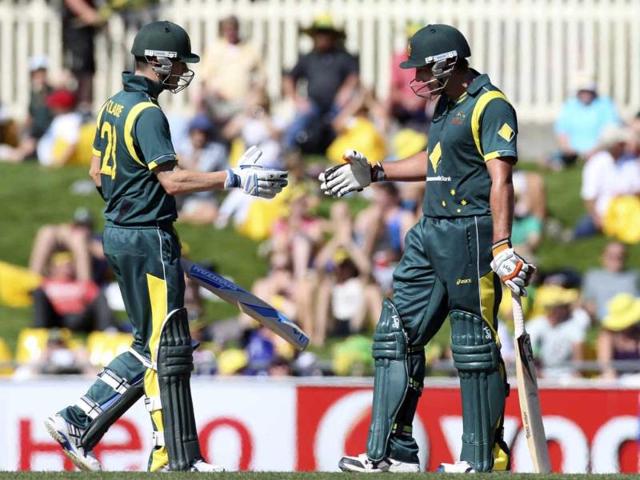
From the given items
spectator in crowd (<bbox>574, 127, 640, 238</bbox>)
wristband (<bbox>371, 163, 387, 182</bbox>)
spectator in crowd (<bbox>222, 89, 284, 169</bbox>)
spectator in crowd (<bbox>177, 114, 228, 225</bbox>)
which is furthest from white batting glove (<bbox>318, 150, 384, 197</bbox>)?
spectator in crowd (<bbox>177, 114, 228, 225</bbox>)

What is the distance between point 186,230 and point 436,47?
8.99 m

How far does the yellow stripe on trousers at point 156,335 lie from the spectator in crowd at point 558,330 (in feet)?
17.8

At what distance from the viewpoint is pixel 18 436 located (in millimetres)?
12484

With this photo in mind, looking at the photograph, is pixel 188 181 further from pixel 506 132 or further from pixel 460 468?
pixel 460 468

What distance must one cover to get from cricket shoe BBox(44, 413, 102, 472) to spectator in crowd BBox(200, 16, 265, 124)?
9.89m

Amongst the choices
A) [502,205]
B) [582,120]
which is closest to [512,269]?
[502,205]

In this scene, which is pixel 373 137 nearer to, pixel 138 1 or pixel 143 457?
pixel 138 1

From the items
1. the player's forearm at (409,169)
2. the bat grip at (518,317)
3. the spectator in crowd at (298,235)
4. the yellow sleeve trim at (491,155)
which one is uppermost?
the yellow sleeve trim at (491,155)

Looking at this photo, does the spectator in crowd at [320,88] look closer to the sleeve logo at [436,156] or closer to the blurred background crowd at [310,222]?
the blurred background crowd at [310,222]

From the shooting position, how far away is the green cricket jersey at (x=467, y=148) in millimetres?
8789

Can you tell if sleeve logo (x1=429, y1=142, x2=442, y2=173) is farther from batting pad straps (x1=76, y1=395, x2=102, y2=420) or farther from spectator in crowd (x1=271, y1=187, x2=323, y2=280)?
spectator in crowd (x1=271, y1=187, x2=323, y2=280)

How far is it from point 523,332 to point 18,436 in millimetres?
4912

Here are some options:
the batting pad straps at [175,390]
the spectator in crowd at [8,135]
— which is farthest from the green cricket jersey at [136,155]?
the spectator in crowd at [8,135]

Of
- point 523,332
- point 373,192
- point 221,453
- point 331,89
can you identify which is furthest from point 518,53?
point 523,332
